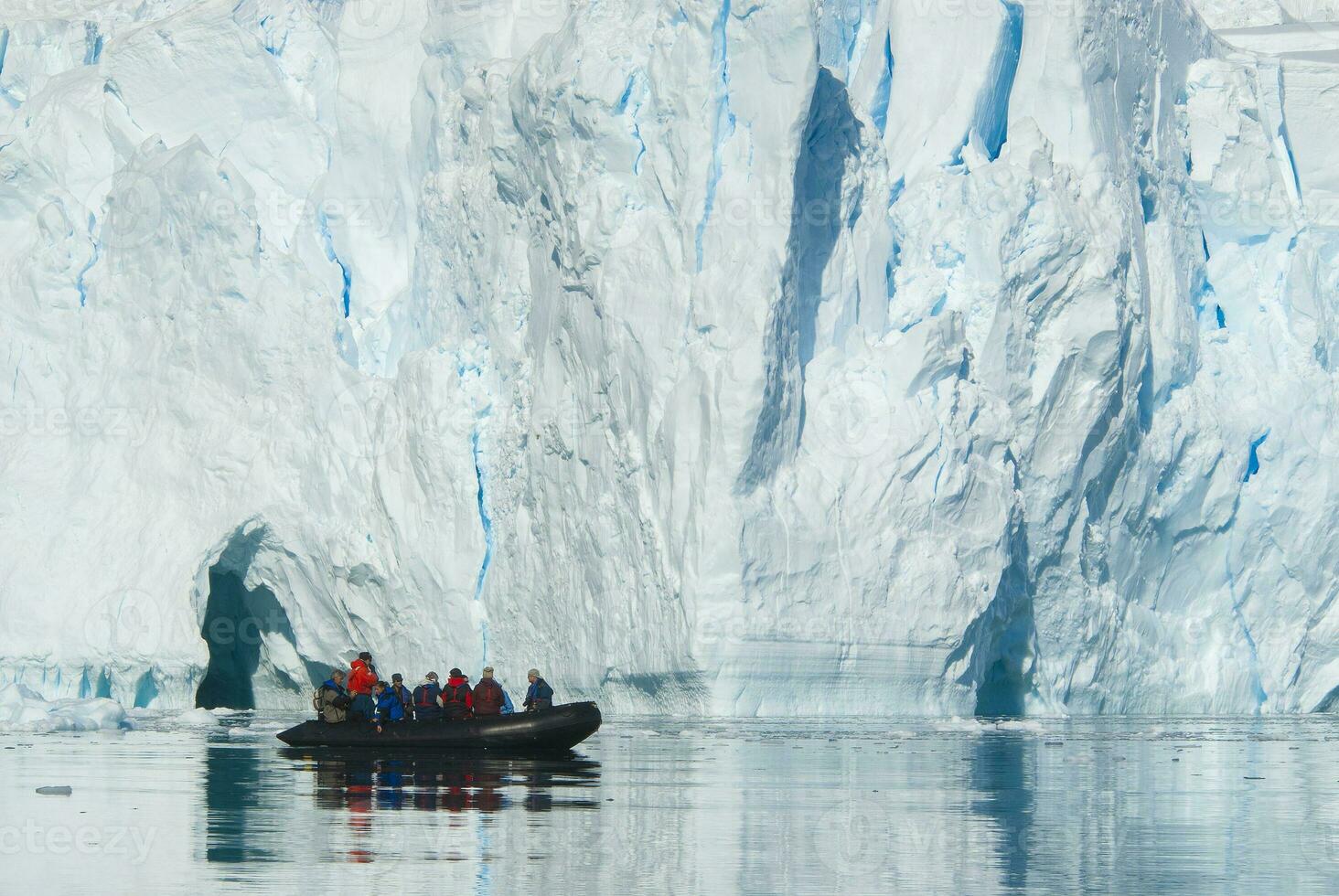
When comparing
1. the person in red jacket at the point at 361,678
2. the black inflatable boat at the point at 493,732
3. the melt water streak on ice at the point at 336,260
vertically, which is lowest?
the black inflatable boat at the point at 493,732

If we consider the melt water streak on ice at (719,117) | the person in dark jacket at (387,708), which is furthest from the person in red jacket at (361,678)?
the melt water streak on ice at (719,117)

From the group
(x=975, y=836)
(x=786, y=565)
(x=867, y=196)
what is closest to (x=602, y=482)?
(x=786, y=565)

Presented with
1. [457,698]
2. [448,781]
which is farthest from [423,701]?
[448,781]

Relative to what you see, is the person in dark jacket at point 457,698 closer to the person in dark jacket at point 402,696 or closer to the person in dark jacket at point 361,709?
the person in dark jacket at point 402,696

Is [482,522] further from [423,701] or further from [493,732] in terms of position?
[493,732]

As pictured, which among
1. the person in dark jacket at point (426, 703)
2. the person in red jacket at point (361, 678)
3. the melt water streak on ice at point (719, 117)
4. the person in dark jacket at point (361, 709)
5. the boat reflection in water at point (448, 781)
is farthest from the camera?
the melt water streak on ice at point (719, 117)

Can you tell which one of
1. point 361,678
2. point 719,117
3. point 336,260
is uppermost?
point 719,117

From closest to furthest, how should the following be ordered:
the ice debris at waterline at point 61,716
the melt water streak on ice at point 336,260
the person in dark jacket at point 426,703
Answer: the person in dark jacket at point 426,703 → the ice debris at waterline at point 61,716 → the melt water streak on ice at point 336,260
